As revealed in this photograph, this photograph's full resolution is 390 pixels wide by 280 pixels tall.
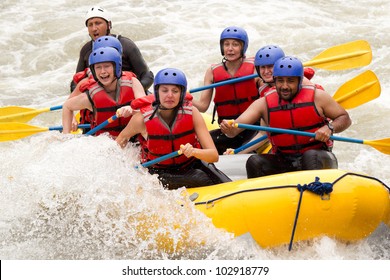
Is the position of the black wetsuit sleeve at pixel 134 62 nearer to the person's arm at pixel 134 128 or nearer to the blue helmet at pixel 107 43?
the blue helmet at pixel 107 43

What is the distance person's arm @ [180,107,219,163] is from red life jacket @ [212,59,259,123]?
1.17 m

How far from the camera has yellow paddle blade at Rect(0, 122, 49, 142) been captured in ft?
20.2

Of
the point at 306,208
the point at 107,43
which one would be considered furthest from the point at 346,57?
the point at 306,208

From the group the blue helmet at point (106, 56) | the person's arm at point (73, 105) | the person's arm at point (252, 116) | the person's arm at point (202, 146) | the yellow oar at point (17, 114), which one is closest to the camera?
the person's arm at point (202, 146)

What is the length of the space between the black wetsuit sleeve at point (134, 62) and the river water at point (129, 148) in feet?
3.14

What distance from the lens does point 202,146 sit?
4.81 m

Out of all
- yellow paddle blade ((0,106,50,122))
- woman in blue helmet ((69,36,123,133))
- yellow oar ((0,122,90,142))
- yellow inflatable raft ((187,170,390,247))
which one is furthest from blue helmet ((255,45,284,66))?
yellow paddle blade ((0,106,50,122))

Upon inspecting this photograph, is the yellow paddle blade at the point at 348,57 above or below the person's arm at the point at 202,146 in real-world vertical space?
above

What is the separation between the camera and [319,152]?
487 cm

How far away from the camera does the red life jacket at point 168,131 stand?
4.82 metres

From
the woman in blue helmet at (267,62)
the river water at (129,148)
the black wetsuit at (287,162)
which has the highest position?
the woman in blue helmet at (267,62)

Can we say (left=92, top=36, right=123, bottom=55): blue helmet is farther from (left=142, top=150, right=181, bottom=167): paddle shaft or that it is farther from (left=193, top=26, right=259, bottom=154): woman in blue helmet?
(left=142, top=150, right=181, bottom=167): paddle shaft

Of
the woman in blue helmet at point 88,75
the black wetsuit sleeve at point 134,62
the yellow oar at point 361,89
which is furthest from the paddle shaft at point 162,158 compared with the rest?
the black wetsuit sleeve at point 134,62

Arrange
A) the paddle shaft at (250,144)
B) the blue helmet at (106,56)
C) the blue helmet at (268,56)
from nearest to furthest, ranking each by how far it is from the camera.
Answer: the blue helmet at (106,56), the blue helmet at (268,56), the paddle shaft at (250,144)
